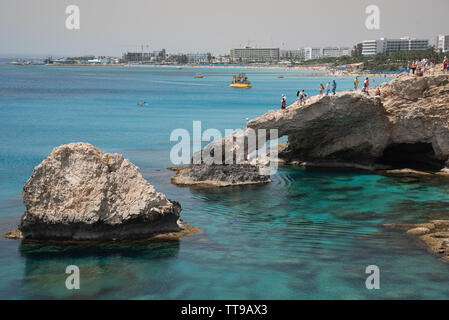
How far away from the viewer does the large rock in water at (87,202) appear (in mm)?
21781

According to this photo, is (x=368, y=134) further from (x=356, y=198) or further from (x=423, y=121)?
(x=356, y=198)

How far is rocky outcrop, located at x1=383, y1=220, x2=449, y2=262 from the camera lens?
2064cm

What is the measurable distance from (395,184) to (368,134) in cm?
467

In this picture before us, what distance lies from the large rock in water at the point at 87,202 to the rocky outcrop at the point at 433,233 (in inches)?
408

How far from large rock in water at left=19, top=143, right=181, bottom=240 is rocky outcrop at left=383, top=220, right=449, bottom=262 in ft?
34.0

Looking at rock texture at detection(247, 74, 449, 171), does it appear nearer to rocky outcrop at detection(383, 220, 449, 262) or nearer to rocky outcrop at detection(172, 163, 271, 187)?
rocky outcrop at detection(172, 163, 271, 187)

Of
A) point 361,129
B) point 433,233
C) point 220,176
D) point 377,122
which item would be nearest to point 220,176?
point 220,176

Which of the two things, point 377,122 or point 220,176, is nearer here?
point 220,176

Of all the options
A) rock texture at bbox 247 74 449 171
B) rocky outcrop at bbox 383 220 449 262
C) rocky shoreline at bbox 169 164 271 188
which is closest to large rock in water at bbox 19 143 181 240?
rocky shoreline at bbox 169 164 271 188

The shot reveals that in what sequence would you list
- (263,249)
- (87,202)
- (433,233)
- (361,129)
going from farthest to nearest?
(361,129) → (433,233) → (87,202) → (263,249)

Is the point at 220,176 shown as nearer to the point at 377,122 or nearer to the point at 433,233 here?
the point at 377,122

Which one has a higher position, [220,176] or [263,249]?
[220,176]

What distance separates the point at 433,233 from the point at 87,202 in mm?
14416

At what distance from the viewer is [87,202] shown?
2180 cm
